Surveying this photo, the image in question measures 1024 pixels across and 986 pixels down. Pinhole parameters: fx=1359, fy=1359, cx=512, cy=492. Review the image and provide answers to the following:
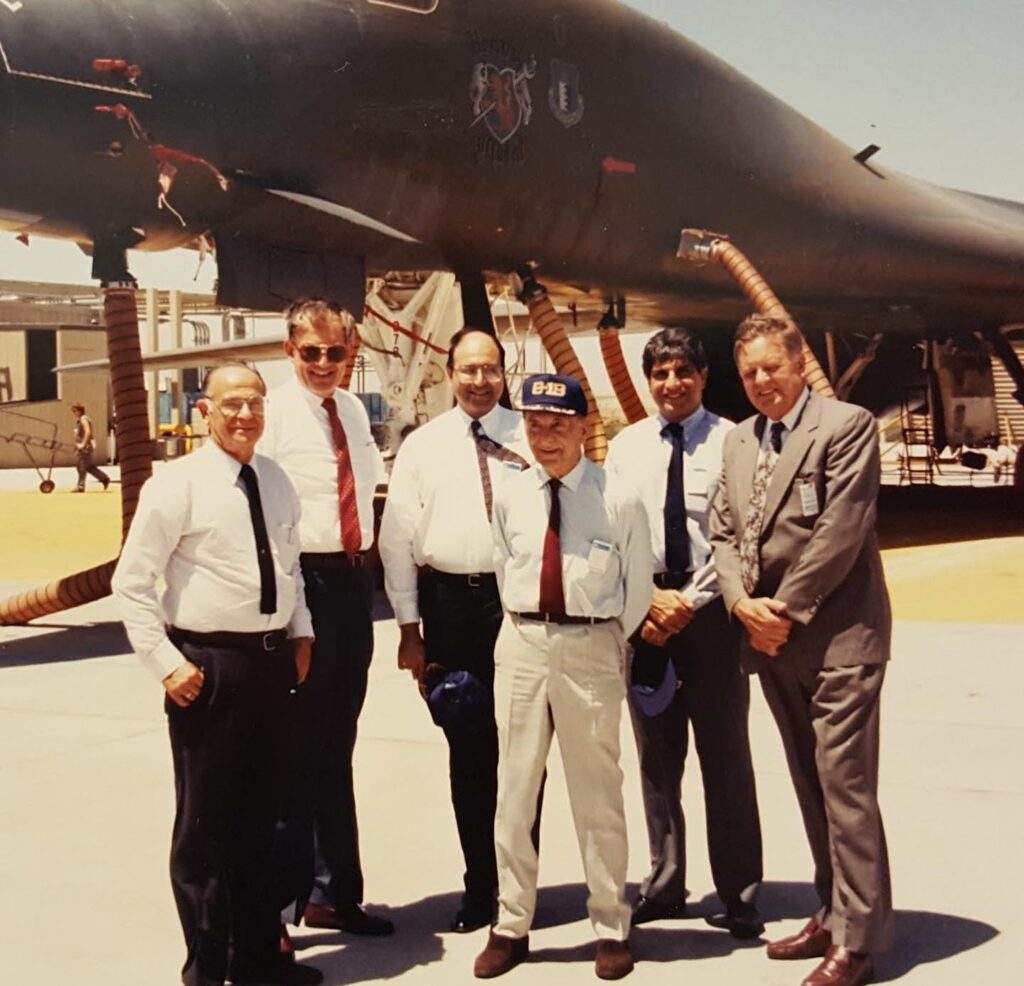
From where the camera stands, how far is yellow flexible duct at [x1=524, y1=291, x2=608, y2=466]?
9.53 meters

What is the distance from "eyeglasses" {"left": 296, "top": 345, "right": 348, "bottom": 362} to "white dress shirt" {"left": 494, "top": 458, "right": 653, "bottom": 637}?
77 cm

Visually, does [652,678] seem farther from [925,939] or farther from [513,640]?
[925,939]

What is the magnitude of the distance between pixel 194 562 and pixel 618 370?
343 inches

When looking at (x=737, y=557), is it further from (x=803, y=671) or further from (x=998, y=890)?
(x=998, y=890)

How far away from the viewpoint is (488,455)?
4.29m

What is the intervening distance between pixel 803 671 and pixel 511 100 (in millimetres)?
6390

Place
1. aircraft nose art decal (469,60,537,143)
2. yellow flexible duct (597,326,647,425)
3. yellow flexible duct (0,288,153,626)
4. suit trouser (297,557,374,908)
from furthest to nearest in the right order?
yellow flexible duct (597,326,647,425) < aircraft nose art decal (469,60,537,143) < yellow flexible duct (0,288,153,626) < suit trouser (297,557,374,908)

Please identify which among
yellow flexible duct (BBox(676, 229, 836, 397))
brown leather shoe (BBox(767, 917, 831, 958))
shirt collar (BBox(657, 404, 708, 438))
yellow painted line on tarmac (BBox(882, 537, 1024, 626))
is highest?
yellow flexible duct (BBox(676, 229, 836, 397))

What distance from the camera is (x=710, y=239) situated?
11.5 metres

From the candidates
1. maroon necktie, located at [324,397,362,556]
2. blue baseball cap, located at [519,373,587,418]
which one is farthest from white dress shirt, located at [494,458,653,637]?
maroon necktie, located at [324,397,362,556]

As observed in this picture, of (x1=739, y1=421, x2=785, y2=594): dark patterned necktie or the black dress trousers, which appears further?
the black dress trousers

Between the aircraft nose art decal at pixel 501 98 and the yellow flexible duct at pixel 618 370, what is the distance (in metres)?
2.98

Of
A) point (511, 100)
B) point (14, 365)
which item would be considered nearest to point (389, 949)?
point (511, 100)

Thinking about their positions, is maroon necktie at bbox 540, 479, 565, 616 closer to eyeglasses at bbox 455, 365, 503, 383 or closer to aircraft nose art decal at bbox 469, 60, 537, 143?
eyeglasses at bbox 455, 365, 503, 383
